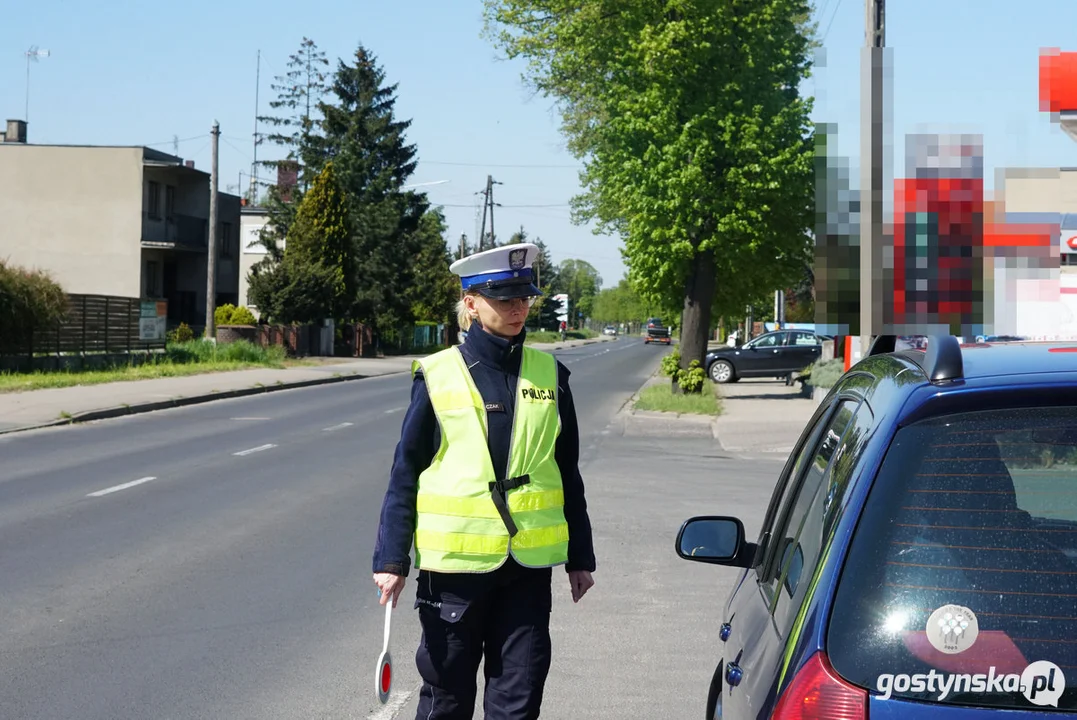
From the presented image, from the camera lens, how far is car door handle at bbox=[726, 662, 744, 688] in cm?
298

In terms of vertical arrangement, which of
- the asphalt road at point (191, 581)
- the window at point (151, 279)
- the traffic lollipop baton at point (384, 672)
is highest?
the window at point (151, 279)

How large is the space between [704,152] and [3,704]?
22.8 metres

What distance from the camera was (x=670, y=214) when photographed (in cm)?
2770

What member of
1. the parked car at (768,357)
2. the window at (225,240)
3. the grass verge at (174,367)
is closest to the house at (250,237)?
the window at (225,240)

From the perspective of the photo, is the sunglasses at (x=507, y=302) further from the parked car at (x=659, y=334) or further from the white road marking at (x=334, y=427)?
the parked car at (x=659, y=334)

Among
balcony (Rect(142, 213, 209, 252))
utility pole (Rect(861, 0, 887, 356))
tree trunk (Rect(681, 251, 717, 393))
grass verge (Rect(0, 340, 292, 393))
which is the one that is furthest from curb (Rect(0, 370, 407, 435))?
balcony (Rect(142, 213, 209, 252))

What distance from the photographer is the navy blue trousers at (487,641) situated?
412 cm

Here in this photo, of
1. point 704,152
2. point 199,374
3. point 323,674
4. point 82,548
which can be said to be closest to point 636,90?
point 704,152

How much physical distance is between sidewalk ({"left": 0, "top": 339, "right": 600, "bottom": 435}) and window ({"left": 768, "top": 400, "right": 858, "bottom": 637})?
694 inches

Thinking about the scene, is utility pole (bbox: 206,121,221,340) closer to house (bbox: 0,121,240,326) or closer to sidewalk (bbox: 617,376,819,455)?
house (bbox: 0,121,240,326)

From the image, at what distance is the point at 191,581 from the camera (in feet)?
27.9

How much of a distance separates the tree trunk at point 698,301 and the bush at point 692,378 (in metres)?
1.10

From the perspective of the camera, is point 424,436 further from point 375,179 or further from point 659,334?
point 659,334

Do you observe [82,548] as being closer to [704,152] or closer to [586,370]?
[704,152]
